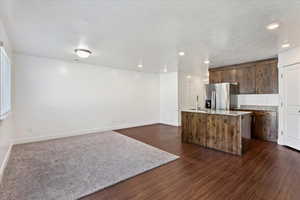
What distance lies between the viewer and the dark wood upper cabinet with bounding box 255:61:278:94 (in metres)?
4.52

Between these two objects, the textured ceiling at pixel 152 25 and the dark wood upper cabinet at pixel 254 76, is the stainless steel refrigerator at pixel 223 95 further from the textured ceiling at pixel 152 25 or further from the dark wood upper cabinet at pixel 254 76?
the textured ceiling at pixel 152 25

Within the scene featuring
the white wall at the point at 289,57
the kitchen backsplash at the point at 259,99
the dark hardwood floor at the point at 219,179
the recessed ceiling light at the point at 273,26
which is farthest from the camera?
the kitchen backsplash at the point at 259,99

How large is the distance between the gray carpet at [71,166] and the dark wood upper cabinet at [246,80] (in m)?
3.78

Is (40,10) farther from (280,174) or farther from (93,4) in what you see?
(280,174)

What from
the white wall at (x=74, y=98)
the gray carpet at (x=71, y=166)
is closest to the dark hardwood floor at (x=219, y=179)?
the gray carpet at (x=71, y=166)

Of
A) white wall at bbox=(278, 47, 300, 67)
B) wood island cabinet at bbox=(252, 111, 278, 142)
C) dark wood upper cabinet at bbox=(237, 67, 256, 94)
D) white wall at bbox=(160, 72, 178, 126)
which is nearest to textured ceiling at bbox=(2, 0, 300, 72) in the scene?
white wall at bbox=(278, 47, 300, 67)

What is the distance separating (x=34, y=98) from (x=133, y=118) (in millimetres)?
3756

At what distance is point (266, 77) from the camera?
4.69 meters

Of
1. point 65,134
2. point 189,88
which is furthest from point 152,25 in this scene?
point 189,88

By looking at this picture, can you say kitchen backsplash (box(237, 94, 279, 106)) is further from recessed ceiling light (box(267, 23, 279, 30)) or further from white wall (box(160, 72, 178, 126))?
recessed ceiling light (box(267, 23, 279, 30))

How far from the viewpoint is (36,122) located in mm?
4492

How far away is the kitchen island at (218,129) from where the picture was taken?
11.4ft

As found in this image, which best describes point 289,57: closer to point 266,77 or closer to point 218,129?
point 266,77

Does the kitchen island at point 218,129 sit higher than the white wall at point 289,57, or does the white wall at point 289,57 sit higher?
the white wall at point 289,57
